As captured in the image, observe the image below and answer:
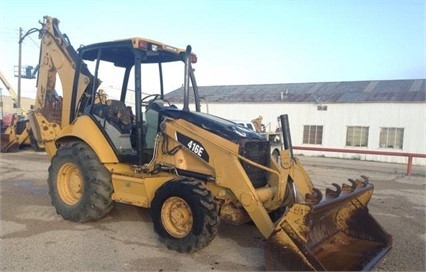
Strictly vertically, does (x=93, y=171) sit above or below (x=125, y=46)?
below

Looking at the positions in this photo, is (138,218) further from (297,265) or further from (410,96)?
(410,96)

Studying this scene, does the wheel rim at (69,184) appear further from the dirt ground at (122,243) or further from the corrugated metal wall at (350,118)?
the corrugated metal wall at (350,118)

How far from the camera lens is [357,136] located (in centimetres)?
2416

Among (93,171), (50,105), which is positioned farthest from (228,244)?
(50,105)

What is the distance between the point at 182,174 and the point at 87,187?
61.5 inches

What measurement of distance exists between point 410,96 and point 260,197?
21495mm

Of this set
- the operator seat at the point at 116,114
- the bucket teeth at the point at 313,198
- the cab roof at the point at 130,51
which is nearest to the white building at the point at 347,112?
the cab roof at the point at 130,51

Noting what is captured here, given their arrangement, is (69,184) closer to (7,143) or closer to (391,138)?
(7,143)

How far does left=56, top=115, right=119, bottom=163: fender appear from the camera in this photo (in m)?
6.12

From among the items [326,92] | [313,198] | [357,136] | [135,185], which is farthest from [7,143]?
[326,92]

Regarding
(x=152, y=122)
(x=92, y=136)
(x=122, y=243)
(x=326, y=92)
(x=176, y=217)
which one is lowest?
(x=122, y=243)

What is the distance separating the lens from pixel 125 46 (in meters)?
6.05

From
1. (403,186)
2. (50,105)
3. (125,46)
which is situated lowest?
(403,186)

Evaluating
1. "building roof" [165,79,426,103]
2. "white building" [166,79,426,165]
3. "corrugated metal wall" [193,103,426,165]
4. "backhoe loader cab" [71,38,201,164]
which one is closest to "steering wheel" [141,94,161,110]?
"backhoe loader cab" [71,38,201,164]
